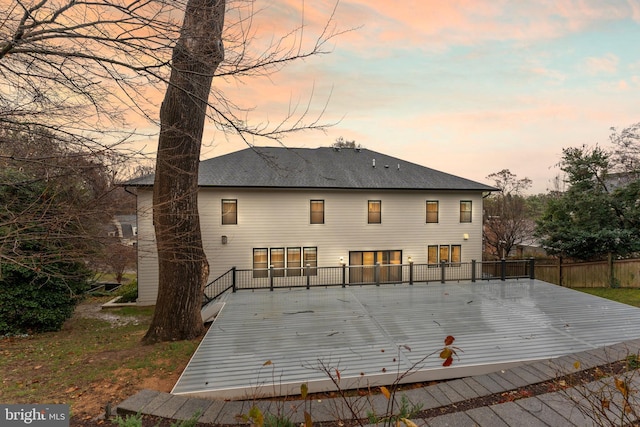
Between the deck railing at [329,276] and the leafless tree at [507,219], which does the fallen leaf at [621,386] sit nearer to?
the deck railing at [329,276]

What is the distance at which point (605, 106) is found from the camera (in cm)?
1216

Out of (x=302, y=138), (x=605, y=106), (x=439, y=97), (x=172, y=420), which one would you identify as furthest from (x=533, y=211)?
(x=172, y=420)

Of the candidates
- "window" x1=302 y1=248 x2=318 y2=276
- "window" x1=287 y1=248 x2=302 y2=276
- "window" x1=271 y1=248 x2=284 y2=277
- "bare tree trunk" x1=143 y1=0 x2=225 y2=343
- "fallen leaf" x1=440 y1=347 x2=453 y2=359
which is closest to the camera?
"fallen leaf" x1=440 y1=347 x2=453 y2=359

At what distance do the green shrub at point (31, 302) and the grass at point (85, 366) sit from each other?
421 mm

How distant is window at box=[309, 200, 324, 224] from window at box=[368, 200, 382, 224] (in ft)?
7.48

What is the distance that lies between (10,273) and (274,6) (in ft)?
29.6

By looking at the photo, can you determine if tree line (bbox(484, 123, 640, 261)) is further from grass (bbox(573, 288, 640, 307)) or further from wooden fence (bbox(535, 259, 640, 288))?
grass (bbox(573, 288, 640, 307))

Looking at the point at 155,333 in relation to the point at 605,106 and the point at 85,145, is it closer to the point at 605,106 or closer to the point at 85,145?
the point at 85,145

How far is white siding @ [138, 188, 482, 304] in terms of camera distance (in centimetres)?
1179

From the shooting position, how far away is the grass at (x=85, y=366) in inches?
156

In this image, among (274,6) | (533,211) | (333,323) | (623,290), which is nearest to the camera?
(274,6)

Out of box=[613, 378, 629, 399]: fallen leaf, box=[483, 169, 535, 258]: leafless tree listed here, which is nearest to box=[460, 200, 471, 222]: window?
box=[483, 169, 535, 258]: leafless tree

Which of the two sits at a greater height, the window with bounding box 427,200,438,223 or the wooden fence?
the window with bounding box 427,200,438,223

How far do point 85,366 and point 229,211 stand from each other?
24.8 ft
